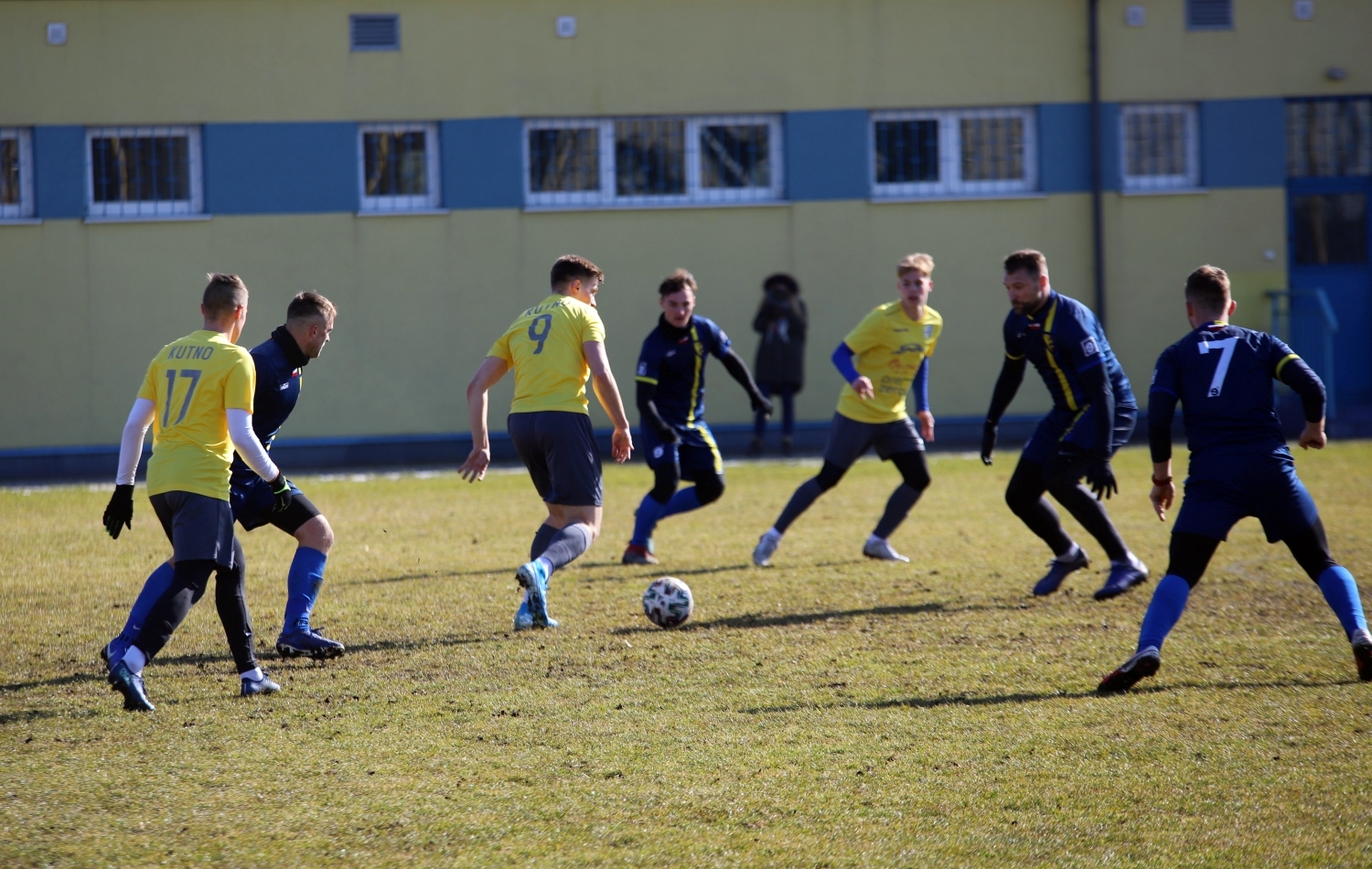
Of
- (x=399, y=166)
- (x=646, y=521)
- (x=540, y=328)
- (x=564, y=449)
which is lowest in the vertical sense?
(x=646, y=521)

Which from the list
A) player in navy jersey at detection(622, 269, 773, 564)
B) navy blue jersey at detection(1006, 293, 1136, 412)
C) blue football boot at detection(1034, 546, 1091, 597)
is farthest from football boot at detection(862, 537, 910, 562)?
navy blue jersey at detection(1006, 293, 1136, 412)

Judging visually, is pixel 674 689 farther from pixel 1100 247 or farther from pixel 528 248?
pixel 1100 247

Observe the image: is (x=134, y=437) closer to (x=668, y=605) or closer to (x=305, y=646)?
(x=305, y=646)

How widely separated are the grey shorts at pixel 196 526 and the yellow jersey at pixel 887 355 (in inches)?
183

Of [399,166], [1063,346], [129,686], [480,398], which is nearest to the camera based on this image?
[129,686]

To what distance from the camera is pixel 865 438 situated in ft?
30.7

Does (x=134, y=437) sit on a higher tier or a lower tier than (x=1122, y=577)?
higher

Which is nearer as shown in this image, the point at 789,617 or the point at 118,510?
the point at 118,510

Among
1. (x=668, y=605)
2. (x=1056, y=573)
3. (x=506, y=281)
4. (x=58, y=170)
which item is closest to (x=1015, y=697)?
(x=668, y=605)

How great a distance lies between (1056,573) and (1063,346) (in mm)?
1359

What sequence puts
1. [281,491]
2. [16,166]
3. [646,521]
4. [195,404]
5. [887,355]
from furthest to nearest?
[16,166]
[646,521]
[887,355]
[281,491]
[195,404]

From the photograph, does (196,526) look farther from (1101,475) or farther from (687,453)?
(1101,475)

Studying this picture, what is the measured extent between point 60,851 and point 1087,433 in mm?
5572

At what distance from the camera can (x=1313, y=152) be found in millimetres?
18234
